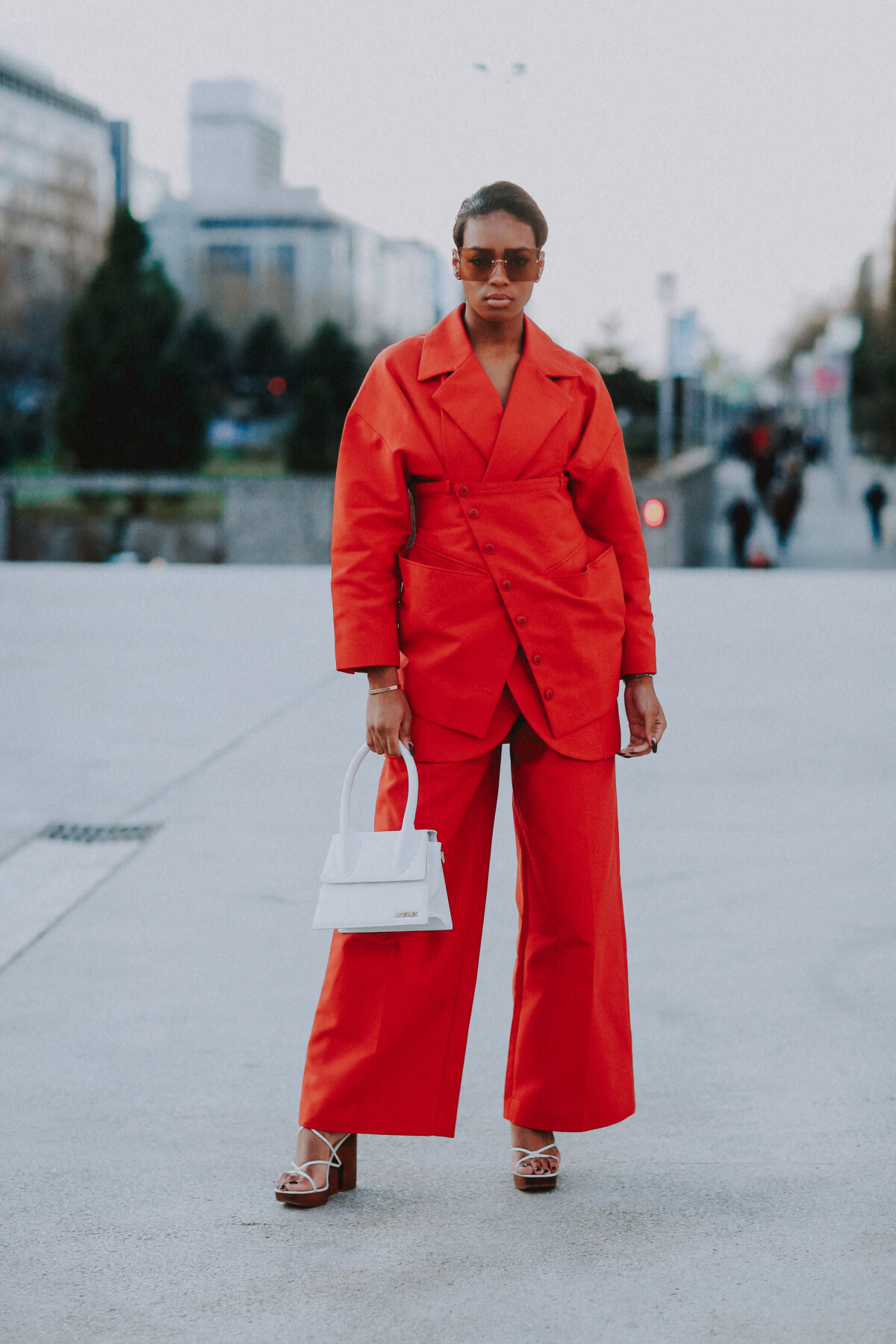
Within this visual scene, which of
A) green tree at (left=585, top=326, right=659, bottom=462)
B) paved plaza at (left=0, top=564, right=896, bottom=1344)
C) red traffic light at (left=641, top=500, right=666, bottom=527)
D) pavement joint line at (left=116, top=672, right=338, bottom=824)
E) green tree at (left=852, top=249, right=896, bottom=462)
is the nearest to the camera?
paved plaza at (left=0, top=564, right=896, bottom=1344)

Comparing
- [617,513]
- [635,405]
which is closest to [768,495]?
[635,405]

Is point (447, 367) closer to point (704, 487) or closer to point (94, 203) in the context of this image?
point (704, 487)

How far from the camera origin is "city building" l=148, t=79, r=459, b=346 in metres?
76.2

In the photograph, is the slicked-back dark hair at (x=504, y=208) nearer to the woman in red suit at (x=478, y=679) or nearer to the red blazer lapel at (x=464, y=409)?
the woman in red suit at (x=478, y=679)

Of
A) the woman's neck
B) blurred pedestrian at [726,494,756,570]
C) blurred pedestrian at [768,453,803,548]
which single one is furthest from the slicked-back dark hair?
blurred pedestrian at [768,453,803,548]

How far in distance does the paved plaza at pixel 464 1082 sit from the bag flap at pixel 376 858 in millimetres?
588

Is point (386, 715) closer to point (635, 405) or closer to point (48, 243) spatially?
point (635, 405)

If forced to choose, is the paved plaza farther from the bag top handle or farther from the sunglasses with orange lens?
the sunglasses with orange lens

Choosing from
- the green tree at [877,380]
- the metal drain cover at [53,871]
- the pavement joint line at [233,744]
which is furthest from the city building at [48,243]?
the metal drain cover at [53,871]

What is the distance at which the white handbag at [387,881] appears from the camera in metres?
2.49

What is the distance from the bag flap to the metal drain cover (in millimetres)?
1819

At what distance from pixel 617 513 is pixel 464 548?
0.32 metres

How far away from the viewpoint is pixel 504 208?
103 inches

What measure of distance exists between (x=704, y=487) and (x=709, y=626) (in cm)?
1957
